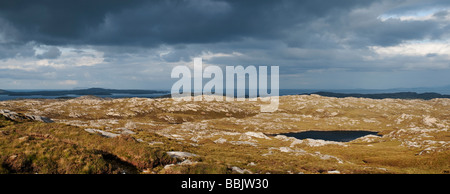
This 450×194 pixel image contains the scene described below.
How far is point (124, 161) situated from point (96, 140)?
378 inches

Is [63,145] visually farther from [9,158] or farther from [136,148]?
[136,148]

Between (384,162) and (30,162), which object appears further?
(384,162)

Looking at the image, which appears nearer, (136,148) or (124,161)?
(124,161)
